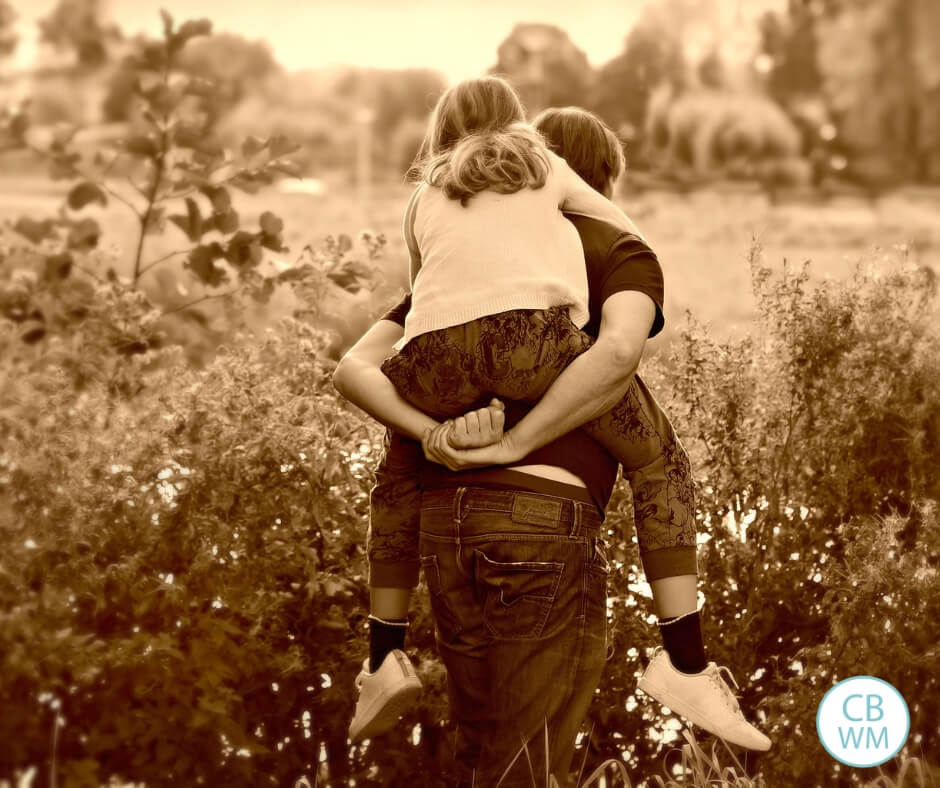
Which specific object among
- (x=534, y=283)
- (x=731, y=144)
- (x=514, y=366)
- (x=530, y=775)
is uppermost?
(x=731, y=144)

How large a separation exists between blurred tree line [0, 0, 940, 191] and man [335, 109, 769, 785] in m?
6.58

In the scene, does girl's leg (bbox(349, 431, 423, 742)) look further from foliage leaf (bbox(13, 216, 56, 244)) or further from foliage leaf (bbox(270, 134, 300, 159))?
Answer: foliage leaf (bbox(13, 216, 56, 244))

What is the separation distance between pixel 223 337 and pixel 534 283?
6.99 feet

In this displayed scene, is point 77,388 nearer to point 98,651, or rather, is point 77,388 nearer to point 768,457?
point 98,651

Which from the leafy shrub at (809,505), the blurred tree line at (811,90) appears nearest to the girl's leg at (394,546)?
the leafy shrub at (809,505)

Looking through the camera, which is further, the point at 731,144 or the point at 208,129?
the point at 731,144

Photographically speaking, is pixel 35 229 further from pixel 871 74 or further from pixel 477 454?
pixel 871 74

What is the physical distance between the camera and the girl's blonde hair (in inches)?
86.7

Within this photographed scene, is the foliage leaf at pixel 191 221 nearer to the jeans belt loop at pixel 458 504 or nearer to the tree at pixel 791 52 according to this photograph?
the jeans belt loop at pixel 458 504

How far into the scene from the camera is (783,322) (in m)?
2.96

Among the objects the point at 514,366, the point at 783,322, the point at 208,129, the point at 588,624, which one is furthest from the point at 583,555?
the point at 208,129

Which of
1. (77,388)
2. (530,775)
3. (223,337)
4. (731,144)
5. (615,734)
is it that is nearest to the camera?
(530,775)

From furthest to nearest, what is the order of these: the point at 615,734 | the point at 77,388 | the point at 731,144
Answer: the point at 731,144
the point at 77,388
the point at 615,734

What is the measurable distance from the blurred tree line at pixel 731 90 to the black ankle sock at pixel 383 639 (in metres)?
6.70
